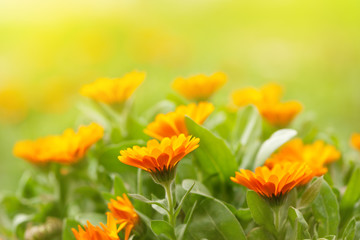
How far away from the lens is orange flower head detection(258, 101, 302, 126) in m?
1.05

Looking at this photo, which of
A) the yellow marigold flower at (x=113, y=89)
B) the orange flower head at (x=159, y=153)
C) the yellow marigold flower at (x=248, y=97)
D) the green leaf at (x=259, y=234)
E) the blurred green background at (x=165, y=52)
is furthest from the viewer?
the blurred green background at (x=165, y=52)

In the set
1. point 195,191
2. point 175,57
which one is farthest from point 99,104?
point 175,57

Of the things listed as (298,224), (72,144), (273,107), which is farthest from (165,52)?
(298,224)

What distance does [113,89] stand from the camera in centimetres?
100

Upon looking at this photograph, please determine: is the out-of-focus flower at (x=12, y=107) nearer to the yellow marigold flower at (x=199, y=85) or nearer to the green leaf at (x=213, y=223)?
the yellow marigold flower at (x=199, y=85)

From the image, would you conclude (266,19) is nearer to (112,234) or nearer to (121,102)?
(121,102)

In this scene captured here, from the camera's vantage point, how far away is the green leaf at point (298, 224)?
713 millimetres

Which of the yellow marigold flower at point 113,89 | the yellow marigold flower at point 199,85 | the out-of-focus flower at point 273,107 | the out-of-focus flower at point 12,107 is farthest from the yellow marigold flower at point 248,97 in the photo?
the out-of-focus flower at point 12,107

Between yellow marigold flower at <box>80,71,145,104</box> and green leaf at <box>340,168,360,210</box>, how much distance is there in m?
0.42

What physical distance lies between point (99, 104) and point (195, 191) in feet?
1.35

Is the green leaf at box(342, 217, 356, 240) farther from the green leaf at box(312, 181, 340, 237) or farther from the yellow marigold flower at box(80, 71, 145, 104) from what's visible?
the yellow marigold flower at box(80, 71, 145, 104)

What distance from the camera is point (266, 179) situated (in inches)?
27.1

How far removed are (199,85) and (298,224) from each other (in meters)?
0.43

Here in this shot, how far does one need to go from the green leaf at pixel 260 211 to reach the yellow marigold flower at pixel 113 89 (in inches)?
13.9
